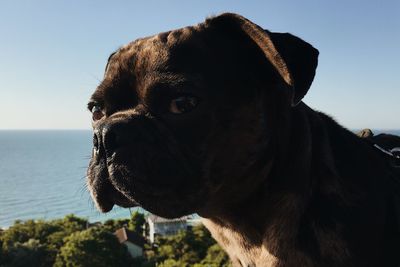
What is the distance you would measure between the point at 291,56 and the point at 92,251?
133 ft

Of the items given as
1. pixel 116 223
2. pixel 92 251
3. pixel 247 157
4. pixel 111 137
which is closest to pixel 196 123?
pixel 247 157

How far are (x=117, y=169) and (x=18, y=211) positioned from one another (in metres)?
132

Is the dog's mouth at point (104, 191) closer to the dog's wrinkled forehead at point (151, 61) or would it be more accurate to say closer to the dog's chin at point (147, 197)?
the dog's chin at point (147, 197)

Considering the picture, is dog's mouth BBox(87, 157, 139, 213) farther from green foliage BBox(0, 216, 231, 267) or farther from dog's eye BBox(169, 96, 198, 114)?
green foliage BBox(0, 216, 231, 267)

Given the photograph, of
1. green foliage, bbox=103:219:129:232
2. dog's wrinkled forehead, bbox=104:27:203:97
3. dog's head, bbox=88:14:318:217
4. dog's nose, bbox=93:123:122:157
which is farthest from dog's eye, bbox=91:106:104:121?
green foliage, bbox=103:219:129:232

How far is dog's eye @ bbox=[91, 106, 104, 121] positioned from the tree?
38.9m

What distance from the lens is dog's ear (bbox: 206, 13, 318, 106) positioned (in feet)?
10.3

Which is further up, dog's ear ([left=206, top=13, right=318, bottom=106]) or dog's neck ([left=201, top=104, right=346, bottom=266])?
dog's ear ([left=206, top=13, right=318, bottom=106])

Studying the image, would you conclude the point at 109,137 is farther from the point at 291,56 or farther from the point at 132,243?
the point at 132,243

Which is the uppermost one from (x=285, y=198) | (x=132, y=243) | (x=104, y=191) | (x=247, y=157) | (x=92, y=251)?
(x=247, y=157)

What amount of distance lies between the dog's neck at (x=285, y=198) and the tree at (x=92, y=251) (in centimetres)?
3943

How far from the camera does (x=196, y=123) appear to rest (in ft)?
10.8

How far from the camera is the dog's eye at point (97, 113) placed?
3946 mm

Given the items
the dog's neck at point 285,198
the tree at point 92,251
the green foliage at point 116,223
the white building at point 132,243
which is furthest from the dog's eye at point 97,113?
the green foliage at point 116,223
